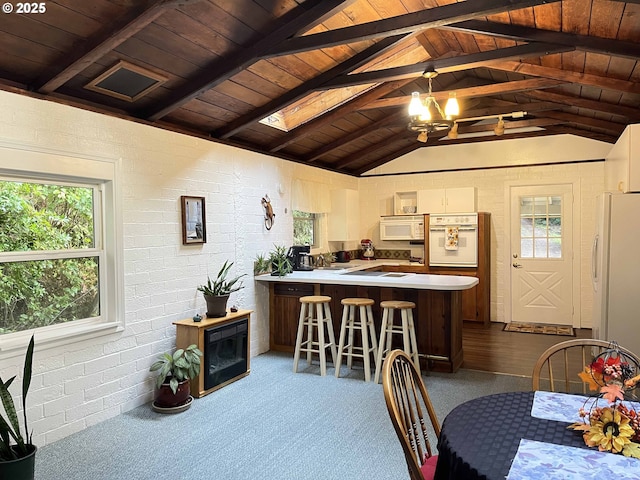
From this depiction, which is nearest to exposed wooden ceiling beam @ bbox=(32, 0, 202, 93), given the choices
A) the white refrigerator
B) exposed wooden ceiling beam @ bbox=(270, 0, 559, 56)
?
exposed wooden ceiling beam @ bbox=(270, 0, 559, 56)

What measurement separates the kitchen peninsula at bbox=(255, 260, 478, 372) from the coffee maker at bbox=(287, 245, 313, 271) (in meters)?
0.30

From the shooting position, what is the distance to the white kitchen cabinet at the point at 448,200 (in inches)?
258

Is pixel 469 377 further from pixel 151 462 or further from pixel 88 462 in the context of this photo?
pixel 88 462

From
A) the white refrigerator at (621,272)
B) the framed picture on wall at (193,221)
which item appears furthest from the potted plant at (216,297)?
the white refrigerator at (621,272)

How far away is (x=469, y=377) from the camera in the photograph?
13.6 ft

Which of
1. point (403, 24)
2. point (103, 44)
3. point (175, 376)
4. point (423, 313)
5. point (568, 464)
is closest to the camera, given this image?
point (568, 464)

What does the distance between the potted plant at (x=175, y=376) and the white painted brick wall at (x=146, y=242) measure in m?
0.23

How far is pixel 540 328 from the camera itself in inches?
241

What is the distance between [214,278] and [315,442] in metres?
1.96

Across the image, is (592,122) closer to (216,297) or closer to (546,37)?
(546,37)

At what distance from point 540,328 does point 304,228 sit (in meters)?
3.46

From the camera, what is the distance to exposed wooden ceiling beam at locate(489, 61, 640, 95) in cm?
376

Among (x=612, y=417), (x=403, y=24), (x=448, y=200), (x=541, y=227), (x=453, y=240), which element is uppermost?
(x=403, y=24)

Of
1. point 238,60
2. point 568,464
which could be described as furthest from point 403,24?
point 568,464
